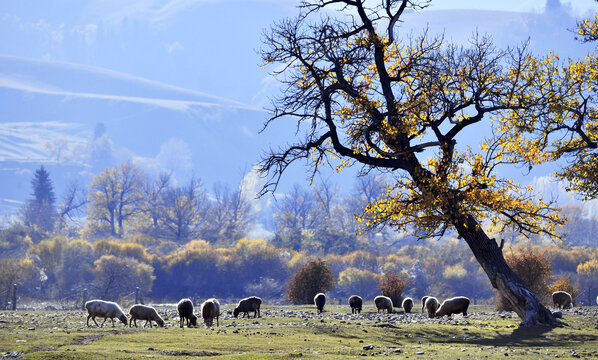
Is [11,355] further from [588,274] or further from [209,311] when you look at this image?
[588,274]

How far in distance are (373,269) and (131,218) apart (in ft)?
285

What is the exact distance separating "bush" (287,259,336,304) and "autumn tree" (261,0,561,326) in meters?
29.4

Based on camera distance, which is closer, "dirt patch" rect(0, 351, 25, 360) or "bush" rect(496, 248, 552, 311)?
"dirt patch" rect(0, 351, 25, 360)

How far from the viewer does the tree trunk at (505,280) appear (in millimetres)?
28750

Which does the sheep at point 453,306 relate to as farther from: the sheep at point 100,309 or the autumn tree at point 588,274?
the autumn tree at point 588,274

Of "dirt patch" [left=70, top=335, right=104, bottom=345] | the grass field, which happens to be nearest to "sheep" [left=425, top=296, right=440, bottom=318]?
the grass field

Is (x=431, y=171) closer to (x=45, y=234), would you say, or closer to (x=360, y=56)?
(x=360, y=56)

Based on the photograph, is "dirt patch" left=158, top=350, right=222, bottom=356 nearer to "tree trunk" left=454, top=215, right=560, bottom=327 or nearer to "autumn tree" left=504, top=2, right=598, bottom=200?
"tree trunk" left=454, top=215, right=560, bottom=327

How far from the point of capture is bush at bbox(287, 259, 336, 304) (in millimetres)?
60344

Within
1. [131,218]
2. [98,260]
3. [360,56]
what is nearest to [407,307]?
[360,56]

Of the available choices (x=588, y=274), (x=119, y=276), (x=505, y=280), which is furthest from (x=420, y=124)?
(x=588, y=274)

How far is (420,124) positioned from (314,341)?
10.6m

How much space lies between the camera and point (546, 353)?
65.9 ft

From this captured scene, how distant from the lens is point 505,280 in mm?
29422
